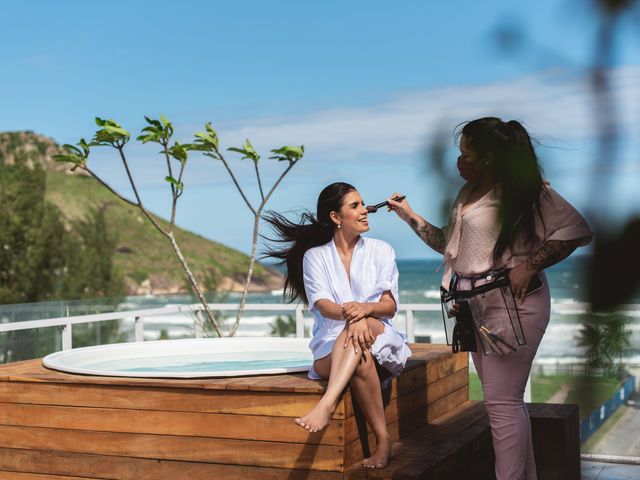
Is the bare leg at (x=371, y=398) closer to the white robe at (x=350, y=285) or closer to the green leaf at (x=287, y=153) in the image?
the white robe at (x=350, y=285)

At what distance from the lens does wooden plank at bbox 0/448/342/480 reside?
3.10 meters

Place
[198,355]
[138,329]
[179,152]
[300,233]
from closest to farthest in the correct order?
1. [300,233]
2. [198,355]
3. [138,329]
4. [179,152]

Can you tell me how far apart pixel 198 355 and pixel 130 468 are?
65.3 inches

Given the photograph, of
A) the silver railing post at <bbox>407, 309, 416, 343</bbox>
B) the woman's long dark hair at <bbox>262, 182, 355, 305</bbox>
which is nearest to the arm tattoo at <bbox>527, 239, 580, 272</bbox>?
the woman's long dark hair at <bbox>262, 182, 355, 305</bbox>

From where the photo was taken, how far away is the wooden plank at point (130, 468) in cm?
310

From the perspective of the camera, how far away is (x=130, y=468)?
3.35 m

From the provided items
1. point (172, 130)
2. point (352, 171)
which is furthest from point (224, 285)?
point (352, 171)

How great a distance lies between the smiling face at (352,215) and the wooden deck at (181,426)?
569mm

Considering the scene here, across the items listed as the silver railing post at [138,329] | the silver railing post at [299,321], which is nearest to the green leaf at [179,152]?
the silver railing post at [138,329]

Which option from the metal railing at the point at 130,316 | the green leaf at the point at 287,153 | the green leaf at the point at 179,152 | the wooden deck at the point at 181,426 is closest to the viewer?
the wooden deck at the point at 181,426

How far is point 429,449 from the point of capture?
10.8 feet

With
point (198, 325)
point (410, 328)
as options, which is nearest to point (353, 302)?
point (410, 328)

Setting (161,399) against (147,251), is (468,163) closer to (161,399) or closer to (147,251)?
(161,399)

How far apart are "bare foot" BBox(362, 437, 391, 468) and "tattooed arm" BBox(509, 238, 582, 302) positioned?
825 mm
